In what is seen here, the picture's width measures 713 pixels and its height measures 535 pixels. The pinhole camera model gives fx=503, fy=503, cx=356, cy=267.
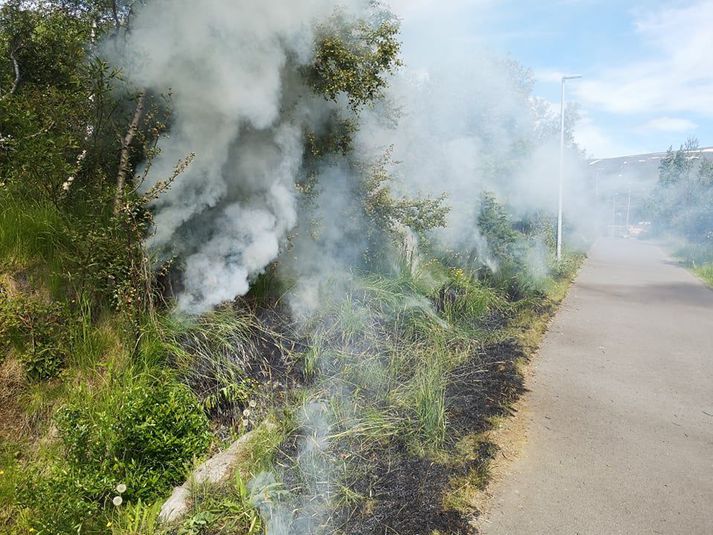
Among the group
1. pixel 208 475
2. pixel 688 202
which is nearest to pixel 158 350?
pixel 208 475

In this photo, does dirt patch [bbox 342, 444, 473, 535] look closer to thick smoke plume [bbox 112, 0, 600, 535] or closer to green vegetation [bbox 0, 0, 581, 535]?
green vegetation [bbox 0, 0, 581, 535]

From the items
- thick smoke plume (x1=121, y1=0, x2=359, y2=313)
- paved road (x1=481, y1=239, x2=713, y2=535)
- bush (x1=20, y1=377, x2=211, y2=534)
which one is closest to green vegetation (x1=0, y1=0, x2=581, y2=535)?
bush (x1=20, y1=377, x2=211, y2=534)

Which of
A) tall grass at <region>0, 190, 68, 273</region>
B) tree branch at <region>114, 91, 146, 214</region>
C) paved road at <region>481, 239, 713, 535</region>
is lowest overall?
paved road at <region>481, 239, 713, 535</region>

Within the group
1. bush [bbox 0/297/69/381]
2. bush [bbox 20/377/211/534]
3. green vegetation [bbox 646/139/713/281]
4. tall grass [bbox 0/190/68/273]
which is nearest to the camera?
bush [bbox 20/377/211/534]

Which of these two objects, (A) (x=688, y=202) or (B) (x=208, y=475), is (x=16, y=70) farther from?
(A) (x=688, y=202)

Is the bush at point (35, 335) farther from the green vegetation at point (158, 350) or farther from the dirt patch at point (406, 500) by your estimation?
the dirt patch at point (406, 500)

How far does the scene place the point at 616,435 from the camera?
3.89 meters

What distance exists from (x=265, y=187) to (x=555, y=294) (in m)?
6.86

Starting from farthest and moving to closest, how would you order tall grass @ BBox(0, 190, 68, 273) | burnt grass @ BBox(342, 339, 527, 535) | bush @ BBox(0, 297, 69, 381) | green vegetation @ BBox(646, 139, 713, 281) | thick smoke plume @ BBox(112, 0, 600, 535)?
1. green vegetation @ BBox(646, 139, 713, 281)
2. thick smoke plume @ BBox(112, 0, 600, 535)
3. tall grass @ BBox(0, 190, 68, 273)
4. bush @ BBox(0, 297, 69, 381)
5. burnt grass @ BBox(342, 339, 527, 535)

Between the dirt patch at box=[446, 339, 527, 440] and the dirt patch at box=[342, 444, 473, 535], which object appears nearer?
the dirt patch at box=[342, 444, 473, 535]

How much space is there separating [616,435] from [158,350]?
3505 millimetres

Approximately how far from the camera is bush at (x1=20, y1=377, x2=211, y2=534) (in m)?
2.41

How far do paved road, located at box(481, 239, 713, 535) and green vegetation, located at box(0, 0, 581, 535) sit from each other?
1.21ft

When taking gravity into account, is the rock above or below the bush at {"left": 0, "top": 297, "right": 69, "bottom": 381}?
below
